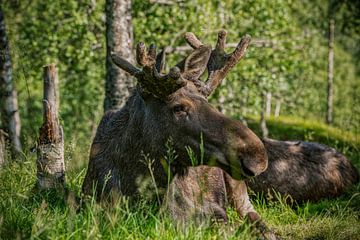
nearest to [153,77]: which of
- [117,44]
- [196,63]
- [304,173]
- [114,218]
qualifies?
[196,63]

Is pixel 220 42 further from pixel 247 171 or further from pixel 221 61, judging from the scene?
pixel 247 171

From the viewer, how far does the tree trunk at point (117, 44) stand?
928cm

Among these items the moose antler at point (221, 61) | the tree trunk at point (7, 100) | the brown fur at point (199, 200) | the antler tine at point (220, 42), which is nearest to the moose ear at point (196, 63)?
the moose antler at point (221, 61)

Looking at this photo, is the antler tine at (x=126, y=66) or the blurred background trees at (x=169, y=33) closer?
the antler tine at (x=126, y=66)

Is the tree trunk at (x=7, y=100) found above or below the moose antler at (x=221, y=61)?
below

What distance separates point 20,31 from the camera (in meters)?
15.5

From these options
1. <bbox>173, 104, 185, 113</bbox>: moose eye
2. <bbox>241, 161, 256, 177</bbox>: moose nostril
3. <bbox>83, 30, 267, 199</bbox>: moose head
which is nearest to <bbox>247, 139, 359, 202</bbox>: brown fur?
<bbox>83, 30, 267, 199</bbox>: moose head

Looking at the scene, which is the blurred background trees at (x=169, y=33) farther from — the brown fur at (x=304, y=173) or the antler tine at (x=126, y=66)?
the antler tine at (x=126, y=66)

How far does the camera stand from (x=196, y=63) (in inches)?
240

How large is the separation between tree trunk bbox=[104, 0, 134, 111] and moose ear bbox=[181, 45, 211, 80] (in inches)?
127

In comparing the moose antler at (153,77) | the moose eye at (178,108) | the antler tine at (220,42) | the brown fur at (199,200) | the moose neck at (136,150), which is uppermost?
the antler tine at (220,42)

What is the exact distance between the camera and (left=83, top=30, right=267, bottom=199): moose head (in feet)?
16.4

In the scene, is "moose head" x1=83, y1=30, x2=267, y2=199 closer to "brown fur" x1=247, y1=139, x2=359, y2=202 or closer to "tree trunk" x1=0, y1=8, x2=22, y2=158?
"brown fur" x1=247, y1=139, x2=359, y2=202

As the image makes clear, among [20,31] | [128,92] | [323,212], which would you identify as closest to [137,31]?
[20,31]
